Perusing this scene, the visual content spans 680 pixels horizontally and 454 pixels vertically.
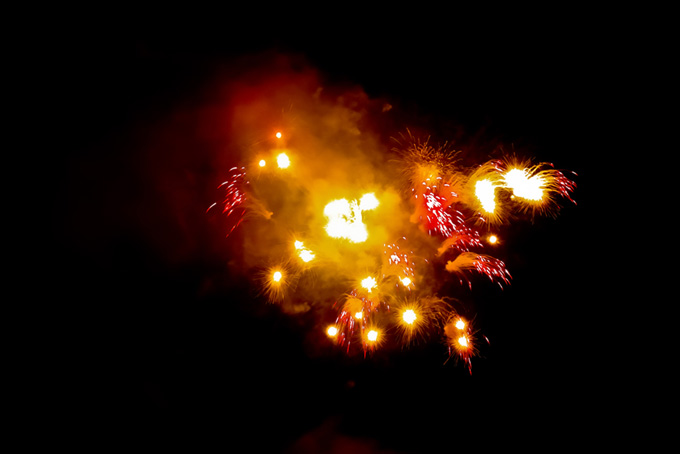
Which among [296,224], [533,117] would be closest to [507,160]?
[533,117]

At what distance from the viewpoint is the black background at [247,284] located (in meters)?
4.30

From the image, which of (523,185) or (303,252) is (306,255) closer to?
(303,252)

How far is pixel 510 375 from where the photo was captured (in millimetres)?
5258

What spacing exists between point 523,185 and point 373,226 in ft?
6.85

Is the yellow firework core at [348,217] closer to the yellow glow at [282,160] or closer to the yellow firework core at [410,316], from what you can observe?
the yellow glow at [282,160]

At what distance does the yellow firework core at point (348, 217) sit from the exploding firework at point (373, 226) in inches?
0.6

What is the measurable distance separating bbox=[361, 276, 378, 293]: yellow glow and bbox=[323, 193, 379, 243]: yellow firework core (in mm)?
636

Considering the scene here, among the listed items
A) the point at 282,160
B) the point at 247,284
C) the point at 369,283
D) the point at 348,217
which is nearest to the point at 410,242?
the point at 369,283

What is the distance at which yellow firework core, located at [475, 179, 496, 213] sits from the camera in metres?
4.36

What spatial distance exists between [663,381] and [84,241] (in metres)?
8.59

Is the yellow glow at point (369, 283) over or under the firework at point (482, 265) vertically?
under

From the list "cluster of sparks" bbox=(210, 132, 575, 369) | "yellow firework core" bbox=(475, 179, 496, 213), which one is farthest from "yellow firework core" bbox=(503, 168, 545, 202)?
"cluster of sparks" bbox=(210, 132, 575, 369)

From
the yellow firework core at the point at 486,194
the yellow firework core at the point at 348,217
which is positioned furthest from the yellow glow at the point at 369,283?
the yellow firework core at the point at 486,194

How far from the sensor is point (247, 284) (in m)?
5.23
